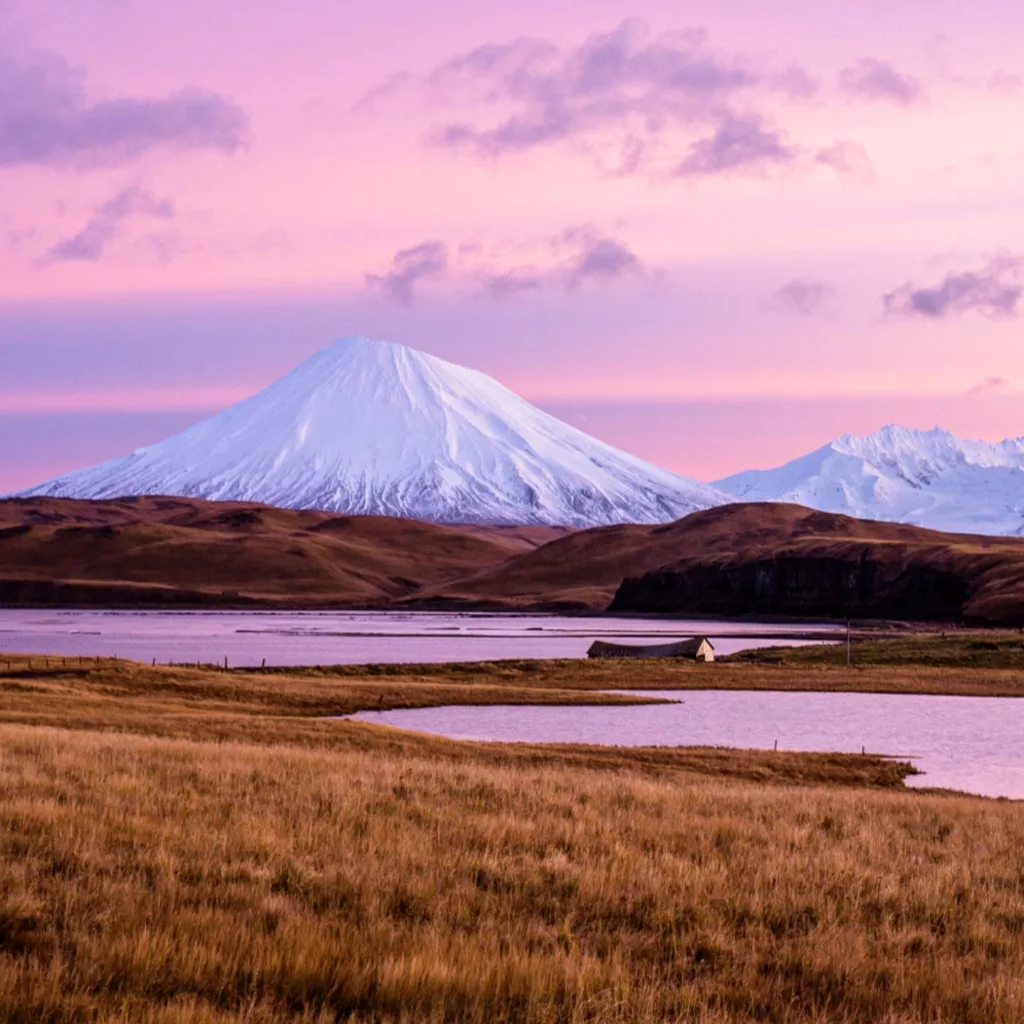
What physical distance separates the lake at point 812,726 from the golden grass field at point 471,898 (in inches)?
814

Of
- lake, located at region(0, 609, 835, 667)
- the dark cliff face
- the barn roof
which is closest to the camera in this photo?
the barn roof

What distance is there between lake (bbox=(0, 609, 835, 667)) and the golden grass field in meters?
72.8

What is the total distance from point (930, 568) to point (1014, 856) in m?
171

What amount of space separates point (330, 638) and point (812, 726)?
85.6m

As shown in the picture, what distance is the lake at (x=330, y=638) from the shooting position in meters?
102

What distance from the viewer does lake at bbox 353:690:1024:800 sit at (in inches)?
1668

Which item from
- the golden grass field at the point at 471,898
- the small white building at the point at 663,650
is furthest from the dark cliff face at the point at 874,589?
the golden grass field at the point at 471,898

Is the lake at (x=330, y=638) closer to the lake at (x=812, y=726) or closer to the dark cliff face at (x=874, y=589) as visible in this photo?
the dark cliff face at (x=874, y=589)

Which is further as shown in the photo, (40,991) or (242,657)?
(242,657)

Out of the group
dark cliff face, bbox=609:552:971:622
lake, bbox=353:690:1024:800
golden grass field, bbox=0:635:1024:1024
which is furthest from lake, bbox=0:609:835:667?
golden grass field, bbox=0:635:1024:1024

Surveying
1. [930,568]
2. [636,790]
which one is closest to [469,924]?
[636,790]

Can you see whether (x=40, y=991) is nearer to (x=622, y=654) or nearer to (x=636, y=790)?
(x=636, y=790)

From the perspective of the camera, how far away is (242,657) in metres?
98.6

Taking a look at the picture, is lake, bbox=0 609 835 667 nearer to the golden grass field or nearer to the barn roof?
the barn roof
